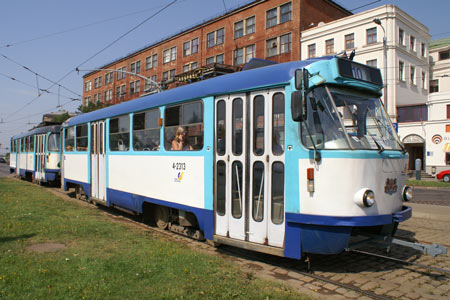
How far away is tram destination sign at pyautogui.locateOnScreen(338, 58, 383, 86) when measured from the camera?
5391 mm

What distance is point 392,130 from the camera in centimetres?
609

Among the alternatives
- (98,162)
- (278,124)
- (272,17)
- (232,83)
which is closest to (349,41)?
(272,17)

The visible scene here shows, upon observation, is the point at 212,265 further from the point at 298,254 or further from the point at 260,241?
the point at 298,254

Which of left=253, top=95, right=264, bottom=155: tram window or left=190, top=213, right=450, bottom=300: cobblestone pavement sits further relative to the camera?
left=253, top=95, right=264, bottom=155: tram window

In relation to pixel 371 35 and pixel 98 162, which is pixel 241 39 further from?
pixel 98 162

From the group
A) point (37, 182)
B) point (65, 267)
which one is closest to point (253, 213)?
point (65, 267)

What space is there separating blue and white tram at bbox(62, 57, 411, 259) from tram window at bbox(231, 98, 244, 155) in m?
0.02

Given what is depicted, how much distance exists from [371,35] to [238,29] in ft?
47.7

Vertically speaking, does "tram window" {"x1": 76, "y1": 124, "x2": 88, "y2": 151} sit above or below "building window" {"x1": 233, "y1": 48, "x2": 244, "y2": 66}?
below

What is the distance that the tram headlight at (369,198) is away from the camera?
16.1 feet

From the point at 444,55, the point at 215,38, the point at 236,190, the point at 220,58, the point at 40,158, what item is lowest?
the point at 236,190

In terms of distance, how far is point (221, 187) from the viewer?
6.33 m

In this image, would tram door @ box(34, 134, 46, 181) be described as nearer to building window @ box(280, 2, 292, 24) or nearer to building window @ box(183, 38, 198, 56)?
building window @ box(280, 2, 292, 24)

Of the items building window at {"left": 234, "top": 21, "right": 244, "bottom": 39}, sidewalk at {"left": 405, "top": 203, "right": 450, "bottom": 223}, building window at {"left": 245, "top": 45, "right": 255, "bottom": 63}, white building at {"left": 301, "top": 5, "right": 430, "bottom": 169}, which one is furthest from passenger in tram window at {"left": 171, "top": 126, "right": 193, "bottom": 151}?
building window at {"left": 234, "top": 21, "right": 244, "bottom": 39}
